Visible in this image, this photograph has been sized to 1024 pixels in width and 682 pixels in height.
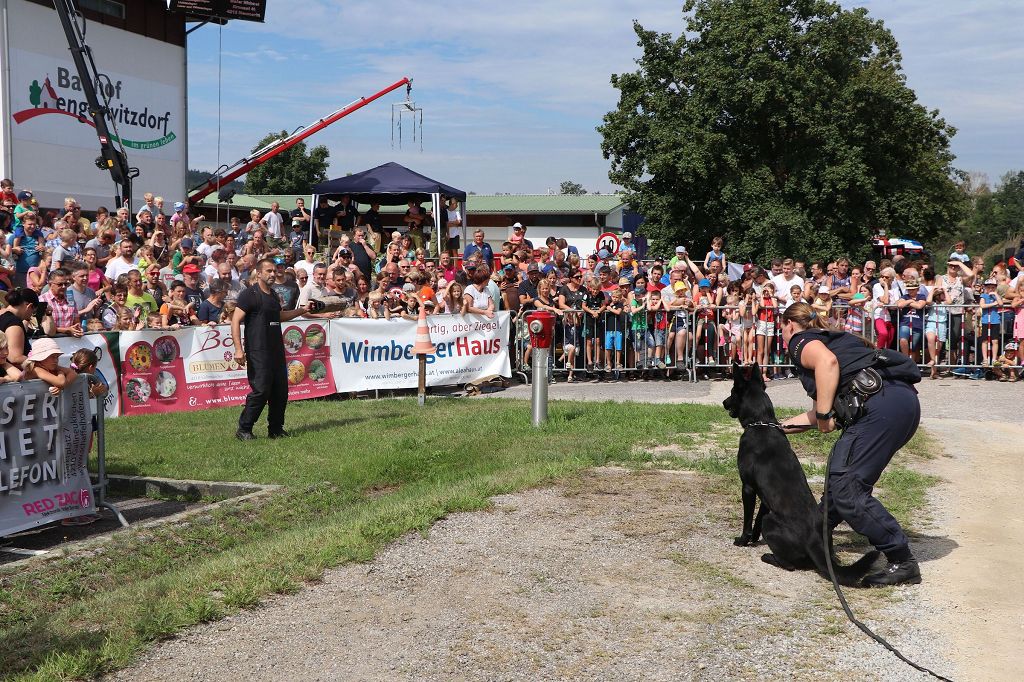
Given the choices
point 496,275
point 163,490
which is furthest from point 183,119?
point 163,490

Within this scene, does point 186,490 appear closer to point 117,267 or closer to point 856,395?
point 856,395

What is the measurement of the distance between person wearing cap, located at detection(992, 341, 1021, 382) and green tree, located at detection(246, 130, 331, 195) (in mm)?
62159

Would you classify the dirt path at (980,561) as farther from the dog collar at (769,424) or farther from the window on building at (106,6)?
the window on building at (106,6)

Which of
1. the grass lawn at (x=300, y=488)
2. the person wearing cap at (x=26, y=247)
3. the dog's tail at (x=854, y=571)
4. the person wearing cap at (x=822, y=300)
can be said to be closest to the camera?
the grass lawn at (x=300, y=488)

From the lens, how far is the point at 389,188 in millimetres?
22625

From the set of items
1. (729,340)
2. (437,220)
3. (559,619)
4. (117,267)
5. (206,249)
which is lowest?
(559,619)

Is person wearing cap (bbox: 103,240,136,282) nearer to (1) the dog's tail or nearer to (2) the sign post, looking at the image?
(2) the sign post

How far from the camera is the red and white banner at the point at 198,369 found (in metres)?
13.2

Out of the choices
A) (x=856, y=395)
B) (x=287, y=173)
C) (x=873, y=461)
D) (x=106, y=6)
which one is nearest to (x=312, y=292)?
(x=856, y=395)

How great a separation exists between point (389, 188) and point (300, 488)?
14410 mm

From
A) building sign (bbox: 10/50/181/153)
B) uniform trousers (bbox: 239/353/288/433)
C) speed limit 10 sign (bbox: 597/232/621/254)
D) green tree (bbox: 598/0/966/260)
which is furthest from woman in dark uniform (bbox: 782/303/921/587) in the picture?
green tree (bbox: 598/0/966/260)

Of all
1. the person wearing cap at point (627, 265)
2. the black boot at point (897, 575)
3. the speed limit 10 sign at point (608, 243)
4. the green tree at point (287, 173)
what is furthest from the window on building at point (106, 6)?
the green tree at point (287, 173)

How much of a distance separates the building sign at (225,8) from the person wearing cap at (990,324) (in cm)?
2460

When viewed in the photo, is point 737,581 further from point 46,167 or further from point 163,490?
point 46,167
